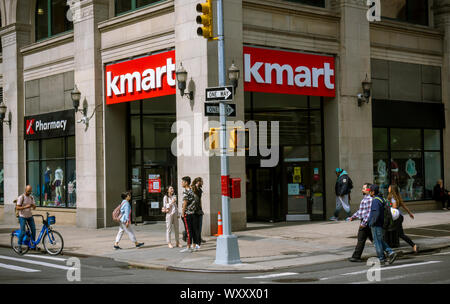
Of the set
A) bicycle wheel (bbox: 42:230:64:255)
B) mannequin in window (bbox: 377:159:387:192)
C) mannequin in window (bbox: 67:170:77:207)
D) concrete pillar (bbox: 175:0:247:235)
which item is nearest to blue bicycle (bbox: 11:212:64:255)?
bicycle wheel (bbox: 42:230:64:255)

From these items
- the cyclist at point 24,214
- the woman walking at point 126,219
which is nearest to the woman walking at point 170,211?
the woman walking at point 126,219

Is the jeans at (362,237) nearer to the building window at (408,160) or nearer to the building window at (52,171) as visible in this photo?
the building window at (408,160)

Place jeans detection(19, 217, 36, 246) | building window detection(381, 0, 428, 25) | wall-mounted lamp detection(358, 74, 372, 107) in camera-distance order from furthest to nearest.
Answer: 1. building window detection(381, 0, 428, 25)
2. wall-mounted lamp detection(358, 74, 372, 107)
3. jeans detection(19, 217, 36, 246)

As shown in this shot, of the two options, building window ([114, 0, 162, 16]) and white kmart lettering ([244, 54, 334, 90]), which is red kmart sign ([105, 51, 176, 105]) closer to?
building window ([114, 0, 162, 16])

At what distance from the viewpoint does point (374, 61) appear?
23297 mm

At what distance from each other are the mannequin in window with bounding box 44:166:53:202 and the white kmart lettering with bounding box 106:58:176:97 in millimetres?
5769

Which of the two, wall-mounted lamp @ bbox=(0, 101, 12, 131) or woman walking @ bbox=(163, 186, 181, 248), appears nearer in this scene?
woman walking @ bbox=(163, 186, 181, 248)

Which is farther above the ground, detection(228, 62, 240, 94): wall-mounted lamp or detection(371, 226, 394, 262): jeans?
detection(228, 62, 240, 94): wall-mounted lamp

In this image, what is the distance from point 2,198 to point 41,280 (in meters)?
20.2

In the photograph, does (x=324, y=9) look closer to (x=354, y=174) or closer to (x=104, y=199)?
(x=354, y=174)

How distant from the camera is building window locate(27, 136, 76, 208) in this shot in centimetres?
2480

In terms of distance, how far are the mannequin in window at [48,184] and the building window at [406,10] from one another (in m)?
15.9

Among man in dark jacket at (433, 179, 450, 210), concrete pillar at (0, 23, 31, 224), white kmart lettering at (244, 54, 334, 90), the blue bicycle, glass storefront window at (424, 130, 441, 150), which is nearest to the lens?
the blue bicycle
